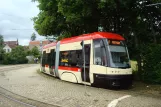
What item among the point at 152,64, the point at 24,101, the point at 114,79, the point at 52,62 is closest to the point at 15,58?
the point at 52,62

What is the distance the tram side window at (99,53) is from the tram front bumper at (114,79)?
0.74 meters

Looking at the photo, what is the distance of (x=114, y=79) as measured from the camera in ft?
48.4

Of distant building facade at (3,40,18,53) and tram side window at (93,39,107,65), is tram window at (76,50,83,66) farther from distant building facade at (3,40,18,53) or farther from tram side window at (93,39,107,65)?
distant building facade at (3,40,18,53)

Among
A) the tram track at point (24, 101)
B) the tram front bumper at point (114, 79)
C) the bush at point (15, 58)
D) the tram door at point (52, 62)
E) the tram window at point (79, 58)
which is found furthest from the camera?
the bush at point (15, 58)

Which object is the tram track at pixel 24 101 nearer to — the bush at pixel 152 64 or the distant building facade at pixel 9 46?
the bush at pixel 152 64

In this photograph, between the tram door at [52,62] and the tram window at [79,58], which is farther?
the tram door at [52,62]

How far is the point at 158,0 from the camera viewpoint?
15.7 m

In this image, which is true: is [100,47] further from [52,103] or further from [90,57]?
[52,103]

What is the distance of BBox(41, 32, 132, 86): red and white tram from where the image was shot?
48.9 ft

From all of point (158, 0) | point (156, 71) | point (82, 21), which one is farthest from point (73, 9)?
point (156, 71)

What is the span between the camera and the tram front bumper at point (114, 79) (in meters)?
14.8

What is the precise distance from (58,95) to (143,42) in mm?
8745

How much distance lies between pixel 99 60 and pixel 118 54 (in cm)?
110

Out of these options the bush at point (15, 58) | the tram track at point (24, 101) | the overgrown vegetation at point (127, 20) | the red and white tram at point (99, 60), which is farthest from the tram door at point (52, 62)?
the bush at point (15, 58)
